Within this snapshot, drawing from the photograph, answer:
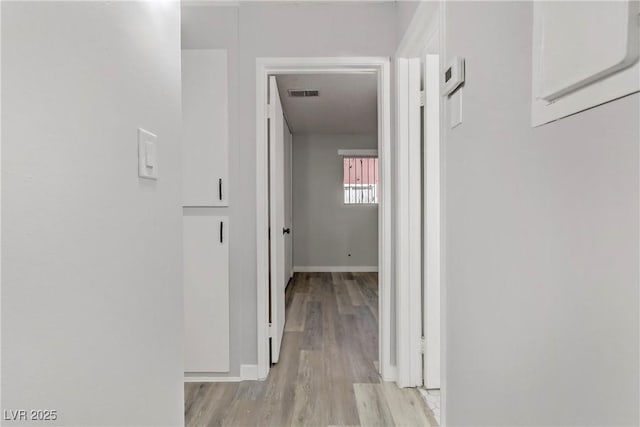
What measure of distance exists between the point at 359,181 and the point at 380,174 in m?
4.15

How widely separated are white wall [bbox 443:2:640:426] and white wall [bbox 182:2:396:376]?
1.04 metres

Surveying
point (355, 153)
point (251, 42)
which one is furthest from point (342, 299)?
point (251, 42)

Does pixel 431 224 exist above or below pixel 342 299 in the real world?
above

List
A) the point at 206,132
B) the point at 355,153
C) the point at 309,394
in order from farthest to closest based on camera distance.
Answer: the point at 355,153
the point at 206,132
the point at 309,394

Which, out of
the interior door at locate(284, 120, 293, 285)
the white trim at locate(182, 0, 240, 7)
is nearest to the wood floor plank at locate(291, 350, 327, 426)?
the interior door at locate(284, 120, 293, 285)

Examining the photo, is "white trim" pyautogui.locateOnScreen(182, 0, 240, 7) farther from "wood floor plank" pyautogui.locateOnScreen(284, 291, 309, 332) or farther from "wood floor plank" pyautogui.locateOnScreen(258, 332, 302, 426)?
"wood floor plank" pyautogui.locateOnScreen(284, 291, 309, 332)

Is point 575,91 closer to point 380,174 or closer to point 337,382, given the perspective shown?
point 380,174

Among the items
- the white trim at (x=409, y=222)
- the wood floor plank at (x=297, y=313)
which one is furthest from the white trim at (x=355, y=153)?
the white trim at (x=409, y=222)

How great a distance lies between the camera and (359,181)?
640 cm

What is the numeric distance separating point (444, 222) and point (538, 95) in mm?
631

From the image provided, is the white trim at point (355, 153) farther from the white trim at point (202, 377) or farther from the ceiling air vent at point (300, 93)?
the white trim at point (202, 377)

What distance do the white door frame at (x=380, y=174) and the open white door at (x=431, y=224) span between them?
223 millimetres

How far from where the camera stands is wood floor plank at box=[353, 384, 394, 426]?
1843mm

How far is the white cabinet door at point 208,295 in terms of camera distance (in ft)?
7.41
